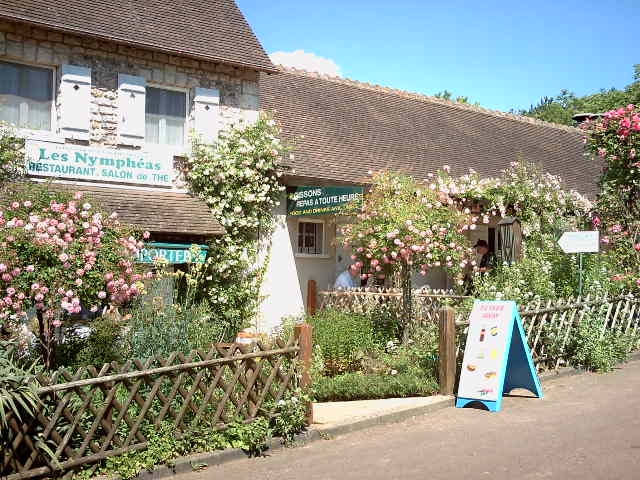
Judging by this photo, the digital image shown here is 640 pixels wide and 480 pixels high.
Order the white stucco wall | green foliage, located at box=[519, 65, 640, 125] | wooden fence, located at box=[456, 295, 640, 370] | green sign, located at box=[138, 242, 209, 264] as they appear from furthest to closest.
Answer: green foliage, located at box=[519, 65, 640, 125] → the white stucco wall → green sign, located at box=[138, 242, 209, 264] → wooden fence, located at box=[456, 295, 640, 370]

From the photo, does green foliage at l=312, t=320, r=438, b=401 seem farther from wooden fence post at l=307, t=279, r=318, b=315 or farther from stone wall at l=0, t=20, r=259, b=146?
stone wall at l=0, t=20, r=259, b=146

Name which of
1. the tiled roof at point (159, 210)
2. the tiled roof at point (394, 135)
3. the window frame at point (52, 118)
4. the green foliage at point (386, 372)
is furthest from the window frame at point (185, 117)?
the green foliage at point (386, 372)

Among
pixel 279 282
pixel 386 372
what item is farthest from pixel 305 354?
pixel 279 282

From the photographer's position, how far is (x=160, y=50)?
530 inches

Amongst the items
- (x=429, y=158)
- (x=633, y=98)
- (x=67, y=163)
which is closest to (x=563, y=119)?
(x=633, y=98)

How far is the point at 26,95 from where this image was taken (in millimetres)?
12570

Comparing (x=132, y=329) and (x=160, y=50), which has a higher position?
(x=160, y=50)

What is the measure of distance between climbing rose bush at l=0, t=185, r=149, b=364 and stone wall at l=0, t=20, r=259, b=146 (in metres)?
5.01

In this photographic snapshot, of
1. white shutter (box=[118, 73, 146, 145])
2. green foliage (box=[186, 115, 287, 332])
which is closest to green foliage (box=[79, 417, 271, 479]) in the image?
green foliage (box=[186, 115, 287, 332])

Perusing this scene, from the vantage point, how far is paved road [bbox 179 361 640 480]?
6.52m

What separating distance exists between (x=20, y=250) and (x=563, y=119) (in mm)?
46993

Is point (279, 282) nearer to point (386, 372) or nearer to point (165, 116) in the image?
point (165, 116)

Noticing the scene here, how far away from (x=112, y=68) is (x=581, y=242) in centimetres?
851

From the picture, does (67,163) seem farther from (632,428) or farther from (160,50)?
(632,428)
